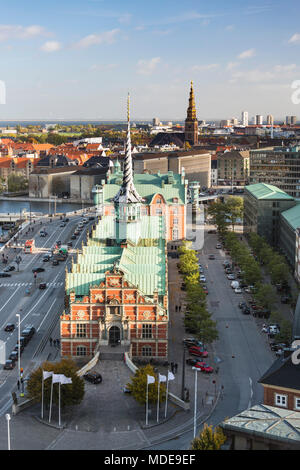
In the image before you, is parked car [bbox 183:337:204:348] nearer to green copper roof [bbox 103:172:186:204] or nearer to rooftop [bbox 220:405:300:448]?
rooftop [bbox 220:405:300:448]

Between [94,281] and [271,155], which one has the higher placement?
[271,155]

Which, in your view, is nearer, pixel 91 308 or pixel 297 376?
pixel 297 376

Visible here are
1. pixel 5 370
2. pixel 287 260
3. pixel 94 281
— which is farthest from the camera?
pixel 287 260

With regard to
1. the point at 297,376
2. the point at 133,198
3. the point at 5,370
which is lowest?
the point at 5,370
